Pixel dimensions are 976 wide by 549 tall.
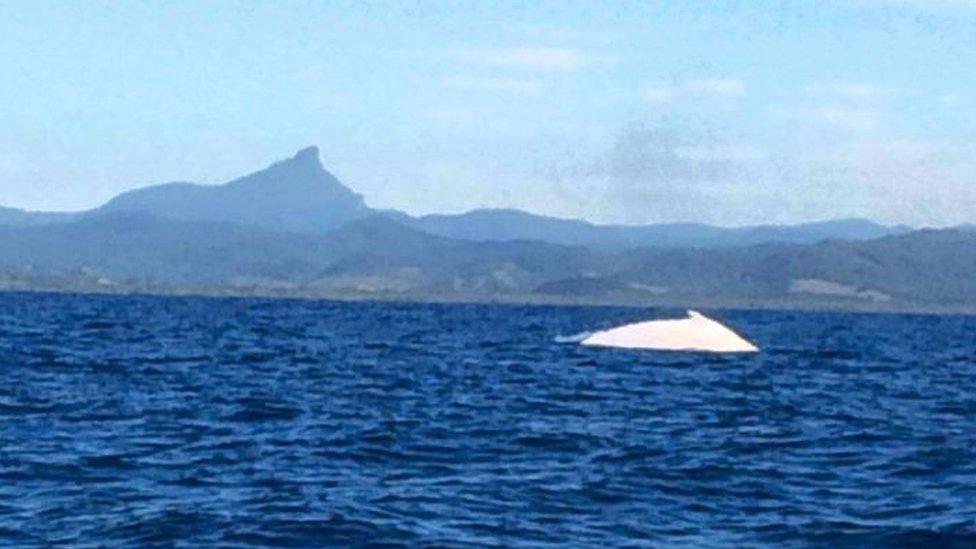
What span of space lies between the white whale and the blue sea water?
1953 centimetres

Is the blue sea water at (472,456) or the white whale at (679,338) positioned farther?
the white whale at (679,338)

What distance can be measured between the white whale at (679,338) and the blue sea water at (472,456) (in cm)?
1953

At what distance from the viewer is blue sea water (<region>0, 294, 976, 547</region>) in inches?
914

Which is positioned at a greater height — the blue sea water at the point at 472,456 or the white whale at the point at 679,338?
the white whale at the point at 679,338

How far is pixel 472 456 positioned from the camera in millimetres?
30594

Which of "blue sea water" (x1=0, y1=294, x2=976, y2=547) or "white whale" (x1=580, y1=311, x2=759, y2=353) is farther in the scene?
"white whale" (x1=580, y1=311, x2=759, y2=353)

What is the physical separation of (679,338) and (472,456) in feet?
162

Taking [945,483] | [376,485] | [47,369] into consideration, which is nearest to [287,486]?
[376,485]

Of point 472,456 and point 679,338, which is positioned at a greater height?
point 679,338

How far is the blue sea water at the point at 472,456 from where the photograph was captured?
2320 cm

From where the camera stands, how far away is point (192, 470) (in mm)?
27766

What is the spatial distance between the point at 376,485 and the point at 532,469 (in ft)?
10.3

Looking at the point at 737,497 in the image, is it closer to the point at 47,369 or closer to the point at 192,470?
the point at 192,470

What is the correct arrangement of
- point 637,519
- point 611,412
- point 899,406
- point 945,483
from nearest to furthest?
point 637,519
point 945,483
point 611,412
point 899,406
